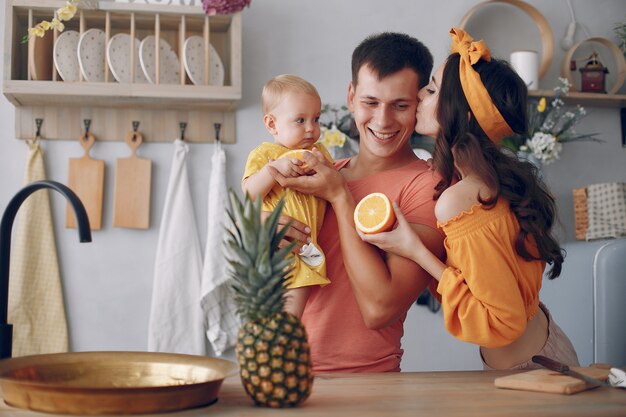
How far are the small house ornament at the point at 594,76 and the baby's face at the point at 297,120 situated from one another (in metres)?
2.19

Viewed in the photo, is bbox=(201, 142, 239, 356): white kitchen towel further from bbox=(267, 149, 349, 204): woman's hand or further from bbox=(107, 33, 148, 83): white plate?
bbox=(267, 149, 349, 204): woman's hand

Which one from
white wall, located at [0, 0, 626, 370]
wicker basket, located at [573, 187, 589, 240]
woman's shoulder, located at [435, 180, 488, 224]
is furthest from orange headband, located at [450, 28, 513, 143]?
wicker basket, located at [573, 187, 589, 240]

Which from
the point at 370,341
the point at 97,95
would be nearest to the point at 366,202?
the point at 370,341

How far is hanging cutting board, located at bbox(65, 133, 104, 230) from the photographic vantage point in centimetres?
345

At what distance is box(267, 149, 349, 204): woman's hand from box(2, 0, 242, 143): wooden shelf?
1526 millimetres

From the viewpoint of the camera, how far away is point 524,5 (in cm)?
383

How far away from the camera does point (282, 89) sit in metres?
2.16

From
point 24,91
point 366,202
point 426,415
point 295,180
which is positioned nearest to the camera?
point 426,415

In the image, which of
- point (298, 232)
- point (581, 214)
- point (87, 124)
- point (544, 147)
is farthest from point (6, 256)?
point (581, 214)

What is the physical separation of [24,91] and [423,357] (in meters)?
2.06

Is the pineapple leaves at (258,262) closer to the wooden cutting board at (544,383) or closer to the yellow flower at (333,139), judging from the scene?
the wooden cutting board at (544,383)

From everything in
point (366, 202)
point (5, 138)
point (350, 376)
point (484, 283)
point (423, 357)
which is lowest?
point (423, 357)

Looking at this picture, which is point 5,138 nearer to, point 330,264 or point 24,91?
point 24,91

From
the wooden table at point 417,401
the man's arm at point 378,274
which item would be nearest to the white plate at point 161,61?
the man's arm at point 378,274
